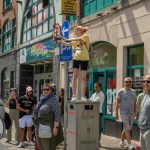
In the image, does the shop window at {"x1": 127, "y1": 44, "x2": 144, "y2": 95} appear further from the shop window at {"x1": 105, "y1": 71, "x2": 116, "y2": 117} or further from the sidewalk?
the sidewalk

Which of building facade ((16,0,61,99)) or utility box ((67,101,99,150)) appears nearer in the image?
utility box ((67,101,99,150))

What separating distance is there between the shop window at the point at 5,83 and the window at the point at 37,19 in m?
4.53

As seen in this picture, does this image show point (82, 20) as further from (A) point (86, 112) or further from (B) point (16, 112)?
(A) point (86, 112)

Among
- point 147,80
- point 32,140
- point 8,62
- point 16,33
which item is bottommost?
point 32,140

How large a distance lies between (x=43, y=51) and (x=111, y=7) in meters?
7.40

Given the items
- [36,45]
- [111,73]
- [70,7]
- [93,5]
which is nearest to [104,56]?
[111,73]

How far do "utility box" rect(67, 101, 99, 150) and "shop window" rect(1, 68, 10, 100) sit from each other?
19.2 meters

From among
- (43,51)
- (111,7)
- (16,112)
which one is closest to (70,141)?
(16,112)

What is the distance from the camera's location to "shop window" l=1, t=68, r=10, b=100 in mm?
27614

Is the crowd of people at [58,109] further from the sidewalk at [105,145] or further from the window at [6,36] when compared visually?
the window at [6,36]

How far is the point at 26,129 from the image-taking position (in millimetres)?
11734

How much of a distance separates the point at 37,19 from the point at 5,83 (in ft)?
26.7

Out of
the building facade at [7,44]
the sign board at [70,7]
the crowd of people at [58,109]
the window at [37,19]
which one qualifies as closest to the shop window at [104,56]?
the sign board at [70,7]

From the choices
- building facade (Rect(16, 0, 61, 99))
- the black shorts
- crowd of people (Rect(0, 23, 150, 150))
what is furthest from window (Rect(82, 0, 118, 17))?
the black shorts
